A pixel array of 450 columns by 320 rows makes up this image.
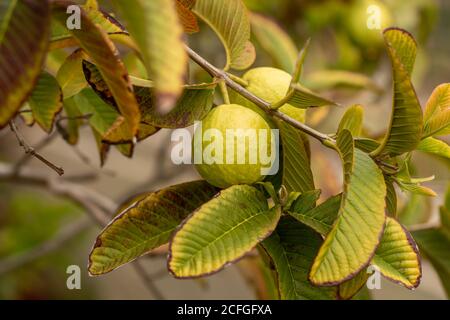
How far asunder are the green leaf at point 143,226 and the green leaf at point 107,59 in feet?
0.51

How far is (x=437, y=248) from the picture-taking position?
0.98 m

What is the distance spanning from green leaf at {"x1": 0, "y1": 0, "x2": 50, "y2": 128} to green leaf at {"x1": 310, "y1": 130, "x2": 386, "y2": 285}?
0.89 ft

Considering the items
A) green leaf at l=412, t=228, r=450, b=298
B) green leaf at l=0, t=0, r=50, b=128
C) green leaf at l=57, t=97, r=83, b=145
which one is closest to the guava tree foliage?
green leaf at l=0, t=0, r=50, b=128

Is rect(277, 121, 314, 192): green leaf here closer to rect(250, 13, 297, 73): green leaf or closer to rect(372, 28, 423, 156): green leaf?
rect(372, 28, 423, 156): green leaf

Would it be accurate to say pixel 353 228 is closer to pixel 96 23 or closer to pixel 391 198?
pixel 391 198

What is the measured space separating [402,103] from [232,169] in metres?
0.17

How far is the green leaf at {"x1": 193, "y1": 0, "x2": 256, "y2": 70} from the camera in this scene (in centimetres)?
68

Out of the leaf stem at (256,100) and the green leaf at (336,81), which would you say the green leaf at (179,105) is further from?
the green leaf at (336,81)

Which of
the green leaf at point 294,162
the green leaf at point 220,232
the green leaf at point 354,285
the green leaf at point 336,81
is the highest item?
the green leaf at point 336,81

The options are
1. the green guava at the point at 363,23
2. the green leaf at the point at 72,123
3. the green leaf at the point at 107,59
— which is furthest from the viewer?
the green guava at the point at 363,23

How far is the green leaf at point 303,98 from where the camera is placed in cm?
55

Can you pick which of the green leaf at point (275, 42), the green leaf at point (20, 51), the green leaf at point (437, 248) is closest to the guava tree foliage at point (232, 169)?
the green leaf at point (20, 51)
